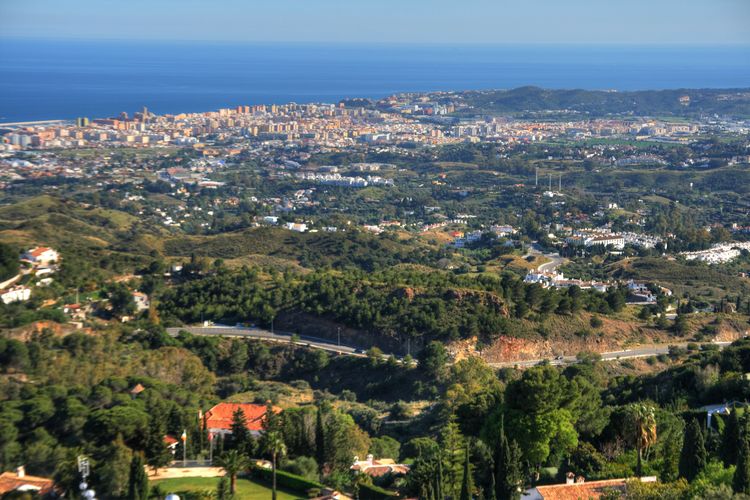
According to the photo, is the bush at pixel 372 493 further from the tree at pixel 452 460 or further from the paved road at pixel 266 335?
the paved road at pixel 266 335

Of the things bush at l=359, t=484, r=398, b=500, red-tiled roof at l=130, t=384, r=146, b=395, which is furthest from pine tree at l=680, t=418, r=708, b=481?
red-tiled roof at l=130, t=384, r=146, b=395

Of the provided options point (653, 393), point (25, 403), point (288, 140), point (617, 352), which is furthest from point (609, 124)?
point (25, 403)

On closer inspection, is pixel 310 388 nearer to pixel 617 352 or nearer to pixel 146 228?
pixel 617 352

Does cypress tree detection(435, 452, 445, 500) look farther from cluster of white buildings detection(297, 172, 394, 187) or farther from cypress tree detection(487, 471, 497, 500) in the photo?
cluster of white buildings detection(297, 172, 394, 187)

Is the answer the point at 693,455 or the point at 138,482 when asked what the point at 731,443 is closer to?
the point at 693,455

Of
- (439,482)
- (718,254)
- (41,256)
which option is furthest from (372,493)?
(718,254)

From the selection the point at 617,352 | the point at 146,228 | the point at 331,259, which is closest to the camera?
the point at 617,352
